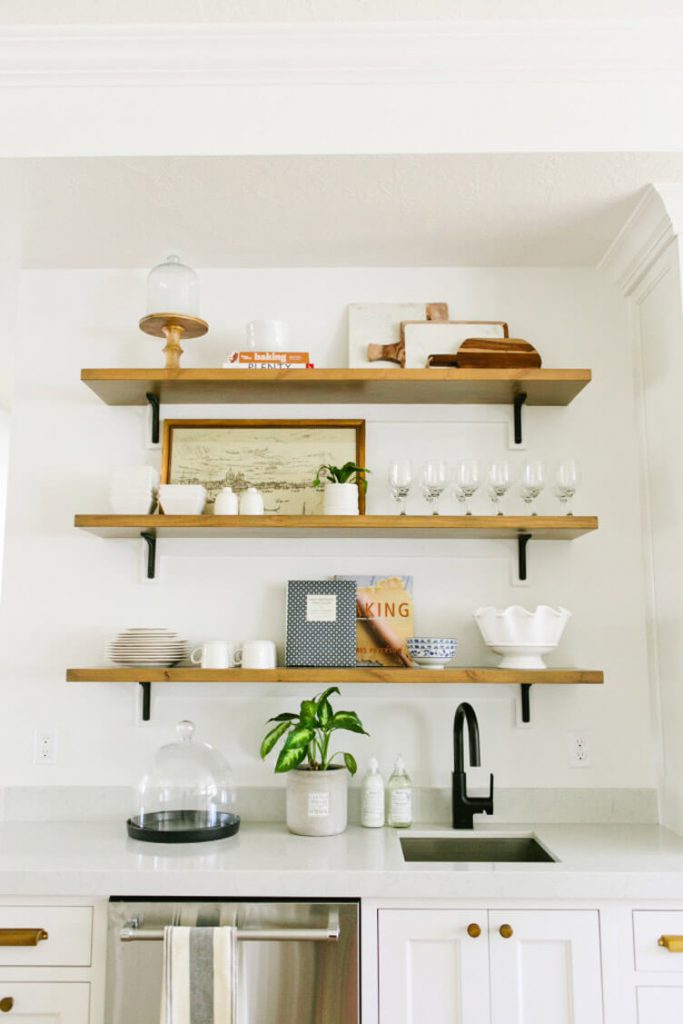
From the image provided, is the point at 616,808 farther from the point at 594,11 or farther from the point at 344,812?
the point at 594,11

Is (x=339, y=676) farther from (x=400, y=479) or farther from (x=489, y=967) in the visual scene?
(x=489, y=967)

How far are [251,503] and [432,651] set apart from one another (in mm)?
667

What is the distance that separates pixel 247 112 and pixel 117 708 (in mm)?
1725

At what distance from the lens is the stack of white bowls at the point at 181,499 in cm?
249

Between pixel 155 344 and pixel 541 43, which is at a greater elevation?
pixel 541 43

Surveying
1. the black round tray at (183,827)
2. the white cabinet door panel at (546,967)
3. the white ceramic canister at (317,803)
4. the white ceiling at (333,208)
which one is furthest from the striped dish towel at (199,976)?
the white ceiling at (333,208)

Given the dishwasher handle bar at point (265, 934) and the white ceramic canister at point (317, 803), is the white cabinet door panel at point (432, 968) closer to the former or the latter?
the dishwasher handle bar at point (265, 934)

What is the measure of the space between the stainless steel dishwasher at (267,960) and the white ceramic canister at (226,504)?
1.04 m

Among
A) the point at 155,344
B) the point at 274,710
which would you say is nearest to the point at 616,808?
the point at 274,710

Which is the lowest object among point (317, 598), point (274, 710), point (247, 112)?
point (274, 710)

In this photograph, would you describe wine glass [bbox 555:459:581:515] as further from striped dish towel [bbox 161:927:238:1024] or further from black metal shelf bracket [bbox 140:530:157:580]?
striped dish towel [bbox 161:927:238:1024]

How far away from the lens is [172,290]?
2.57 metres

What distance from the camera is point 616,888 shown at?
1.95 meters

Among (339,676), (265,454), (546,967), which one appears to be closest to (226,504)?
(265,454)
